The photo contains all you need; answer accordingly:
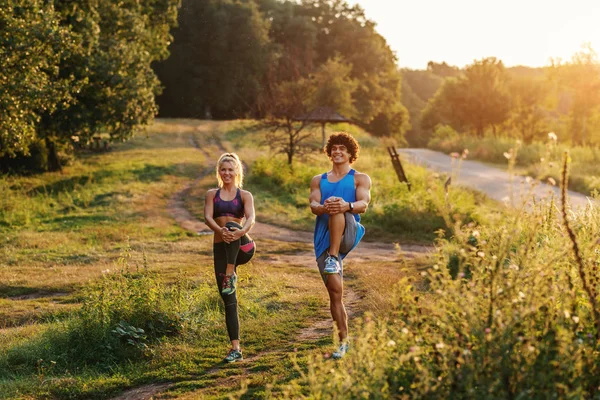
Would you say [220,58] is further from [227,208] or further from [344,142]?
[344,142]

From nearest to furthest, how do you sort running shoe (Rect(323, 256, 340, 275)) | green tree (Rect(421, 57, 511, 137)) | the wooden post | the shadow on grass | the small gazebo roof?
running shoe (Rect(323, 256, 340, 275)) < the wooden post < the shadow on grass < the small gazebo roof < green tree (Rect(421, 57, 511, 137))

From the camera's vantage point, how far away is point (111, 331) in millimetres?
6977

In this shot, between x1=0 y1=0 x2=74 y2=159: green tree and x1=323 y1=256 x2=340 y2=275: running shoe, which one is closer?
x1=323 y1=256 x2=340 y2=275: running shoe

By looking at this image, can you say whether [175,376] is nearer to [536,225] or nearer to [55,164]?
[536,225]

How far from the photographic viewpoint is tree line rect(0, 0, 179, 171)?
→ 15.6m

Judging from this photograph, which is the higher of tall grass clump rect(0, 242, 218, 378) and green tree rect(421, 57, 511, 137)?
green tree rect(421, 57, 511, 137)

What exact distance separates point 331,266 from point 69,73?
17485 millimetres

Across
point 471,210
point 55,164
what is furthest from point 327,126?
point 471,210

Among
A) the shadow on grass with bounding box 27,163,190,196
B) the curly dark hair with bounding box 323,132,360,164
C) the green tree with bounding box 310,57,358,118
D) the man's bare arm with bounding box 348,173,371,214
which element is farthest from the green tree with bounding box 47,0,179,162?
the green tree with bounding box 310,57,358,118

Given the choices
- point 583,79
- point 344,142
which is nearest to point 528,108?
point 583,79

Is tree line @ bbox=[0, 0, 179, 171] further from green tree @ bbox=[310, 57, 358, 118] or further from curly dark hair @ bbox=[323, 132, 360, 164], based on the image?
green tree @ bbox=[310, 57, 358, 118]

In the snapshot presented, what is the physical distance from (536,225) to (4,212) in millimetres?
16053

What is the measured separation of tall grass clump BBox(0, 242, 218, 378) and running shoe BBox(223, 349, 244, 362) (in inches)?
31.8

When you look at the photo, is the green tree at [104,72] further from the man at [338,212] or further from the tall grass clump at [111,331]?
the man at [338,212]
